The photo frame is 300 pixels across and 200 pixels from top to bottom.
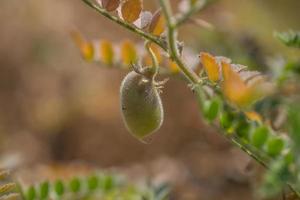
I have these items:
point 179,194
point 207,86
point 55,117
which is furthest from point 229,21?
point 207,86

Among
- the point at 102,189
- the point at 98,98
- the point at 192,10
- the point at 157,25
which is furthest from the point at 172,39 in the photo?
the point at 98,98

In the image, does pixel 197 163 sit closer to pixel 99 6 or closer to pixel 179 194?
pixel 179 194

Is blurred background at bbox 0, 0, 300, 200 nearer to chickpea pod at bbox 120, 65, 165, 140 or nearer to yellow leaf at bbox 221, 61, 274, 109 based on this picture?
chickpea pod at bbox 120, 65, 165, 140

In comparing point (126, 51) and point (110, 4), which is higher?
point (126, 51)

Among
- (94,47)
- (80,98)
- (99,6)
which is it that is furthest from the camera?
(80,98)

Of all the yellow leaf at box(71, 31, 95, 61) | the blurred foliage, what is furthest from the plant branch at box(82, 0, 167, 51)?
the yellow leaf at box(71, 31, 95, 61)

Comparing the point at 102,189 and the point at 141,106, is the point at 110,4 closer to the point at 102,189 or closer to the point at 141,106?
the point at 141,106

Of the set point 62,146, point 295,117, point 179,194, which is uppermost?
point 62,146
